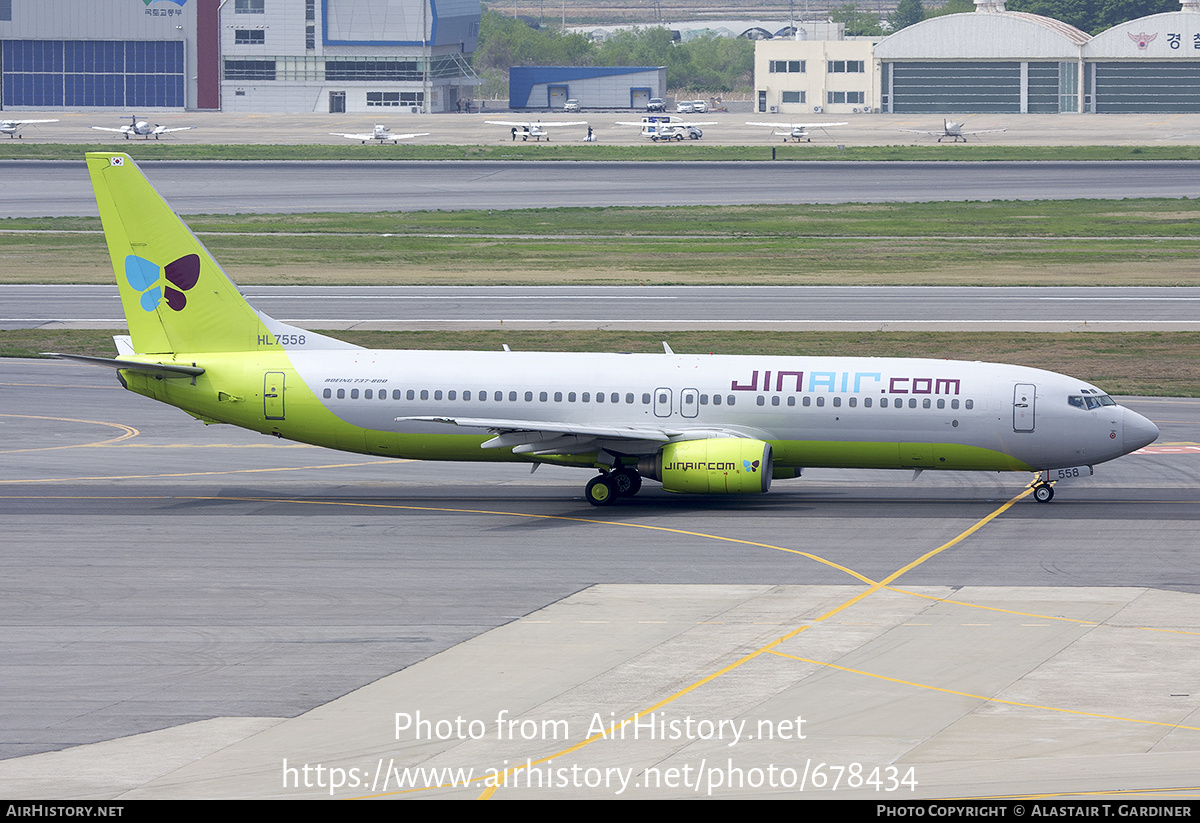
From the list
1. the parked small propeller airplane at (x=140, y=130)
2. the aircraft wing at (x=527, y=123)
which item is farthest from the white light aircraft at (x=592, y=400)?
the aircraft wing at (x=527, y=123)

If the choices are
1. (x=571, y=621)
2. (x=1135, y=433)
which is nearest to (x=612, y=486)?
(x=571, y=621)

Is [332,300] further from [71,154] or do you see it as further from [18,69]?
[18,69]

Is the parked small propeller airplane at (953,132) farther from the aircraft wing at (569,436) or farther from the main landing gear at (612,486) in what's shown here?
the main landing gear at (612,486)

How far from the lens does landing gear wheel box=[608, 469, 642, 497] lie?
133ft

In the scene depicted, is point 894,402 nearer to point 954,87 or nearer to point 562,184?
point 562,184

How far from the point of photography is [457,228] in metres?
105

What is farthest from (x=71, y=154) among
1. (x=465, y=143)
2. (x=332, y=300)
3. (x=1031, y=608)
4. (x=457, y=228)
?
(x=1031, y=608)

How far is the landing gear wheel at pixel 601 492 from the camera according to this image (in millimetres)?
40156

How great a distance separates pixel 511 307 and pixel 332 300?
32.8 feet

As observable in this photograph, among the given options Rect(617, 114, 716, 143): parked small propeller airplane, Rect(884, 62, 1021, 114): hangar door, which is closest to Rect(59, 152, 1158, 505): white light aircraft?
Rect(617, 114, 716, 143): parked small propeller airplane

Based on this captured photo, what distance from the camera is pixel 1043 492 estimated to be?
40.7 meters

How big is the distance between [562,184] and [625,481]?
89683 millimetres

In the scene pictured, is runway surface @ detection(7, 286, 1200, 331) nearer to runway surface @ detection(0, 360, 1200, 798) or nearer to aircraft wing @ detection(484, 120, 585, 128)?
runway surface @ detection(0, 360, 1200, 798)
